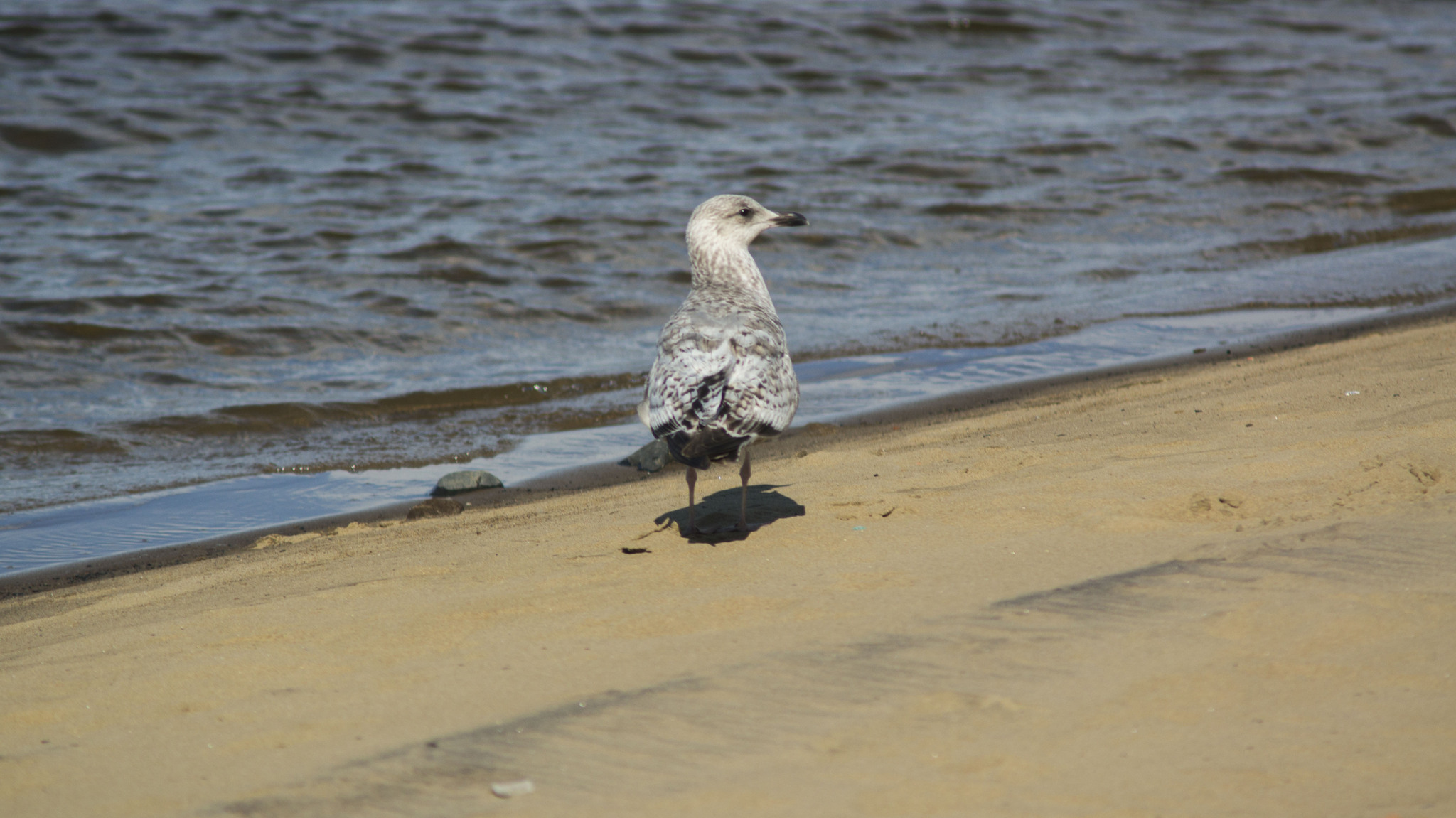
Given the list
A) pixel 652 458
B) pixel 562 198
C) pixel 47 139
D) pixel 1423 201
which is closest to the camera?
pixel 652 458

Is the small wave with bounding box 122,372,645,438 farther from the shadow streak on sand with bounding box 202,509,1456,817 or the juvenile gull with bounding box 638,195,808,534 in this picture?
the shadow streak on sand with bounding box 202,509,1456,817

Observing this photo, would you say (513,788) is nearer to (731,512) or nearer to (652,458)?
(731,512)

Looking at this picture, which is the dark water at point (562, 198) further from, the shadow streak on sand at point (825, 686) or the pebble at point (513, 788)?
the pebble at point (513, 788)

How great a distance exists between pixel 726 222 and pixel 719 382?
1.44 metres

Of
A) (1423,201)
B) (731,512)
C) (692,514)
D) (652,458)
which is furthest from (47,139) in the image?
(1423,201)

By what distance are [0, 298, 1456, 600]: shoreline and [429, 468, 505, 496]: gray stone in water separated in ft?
0.10

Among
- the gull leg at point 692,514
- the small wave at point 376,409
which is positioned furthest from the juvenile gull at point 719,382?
the small wave at point 376,409

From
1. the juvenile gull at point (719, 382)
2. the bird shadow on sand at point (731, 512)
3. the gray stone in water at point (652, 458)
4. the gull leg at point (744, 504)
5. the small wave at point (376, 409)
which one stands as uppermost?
the juvenile gull at point (719, 382)

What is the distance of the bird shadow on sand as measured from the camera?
413 cm

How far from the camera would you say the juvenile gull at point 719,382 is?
3869mm

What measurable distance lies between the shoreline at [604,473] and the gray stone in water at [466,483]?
0.10ft

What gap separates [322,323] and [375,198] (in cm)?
340

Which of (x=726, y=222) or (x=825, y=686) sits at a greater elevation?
(x=726, y=222)

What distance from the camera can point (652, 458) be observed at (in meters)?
5.80
